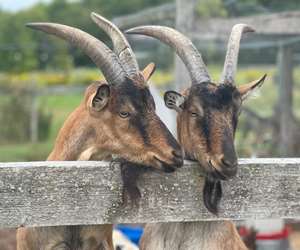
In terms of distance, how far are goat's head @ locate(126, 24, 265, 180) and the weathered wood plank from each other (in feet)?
0.95

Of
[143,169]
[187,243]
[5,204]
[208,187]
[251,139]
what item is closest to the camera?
[5,204]

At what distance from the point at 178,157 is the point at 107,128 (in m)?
0.91

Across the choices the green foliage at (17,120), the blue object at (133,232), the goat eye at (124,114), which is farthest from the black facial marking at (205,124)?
the green foliage at (17,120)

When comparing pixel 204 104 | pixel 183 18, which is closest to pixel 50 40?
pixel 183 18

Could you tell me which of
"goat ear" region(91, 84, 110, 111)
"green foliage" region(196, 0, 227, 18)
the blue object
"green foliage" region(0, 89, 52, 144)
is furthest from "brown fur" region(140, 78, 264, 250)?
"green foliage" region(0, 89, 52, 144)

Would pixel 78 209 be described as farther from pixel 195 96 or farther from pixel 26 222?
pixel 195 96

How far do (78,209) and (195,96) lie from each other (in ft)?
3.90

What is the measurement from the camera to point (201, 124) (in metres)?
4.27

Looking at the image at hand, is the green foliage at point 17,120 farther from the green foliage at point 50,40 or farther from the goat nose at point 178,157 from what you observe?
the goat nose at point 178,157

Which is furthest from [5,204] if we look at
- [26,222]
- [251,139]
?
[251,139]

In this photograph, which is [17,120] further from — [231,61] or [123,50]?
[231,61]

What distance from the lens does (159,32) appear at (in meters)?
4.57

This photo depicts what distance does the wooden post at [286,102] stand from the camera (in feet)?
42.5

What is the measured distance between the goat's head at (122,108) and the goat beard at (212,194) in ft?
0.62
